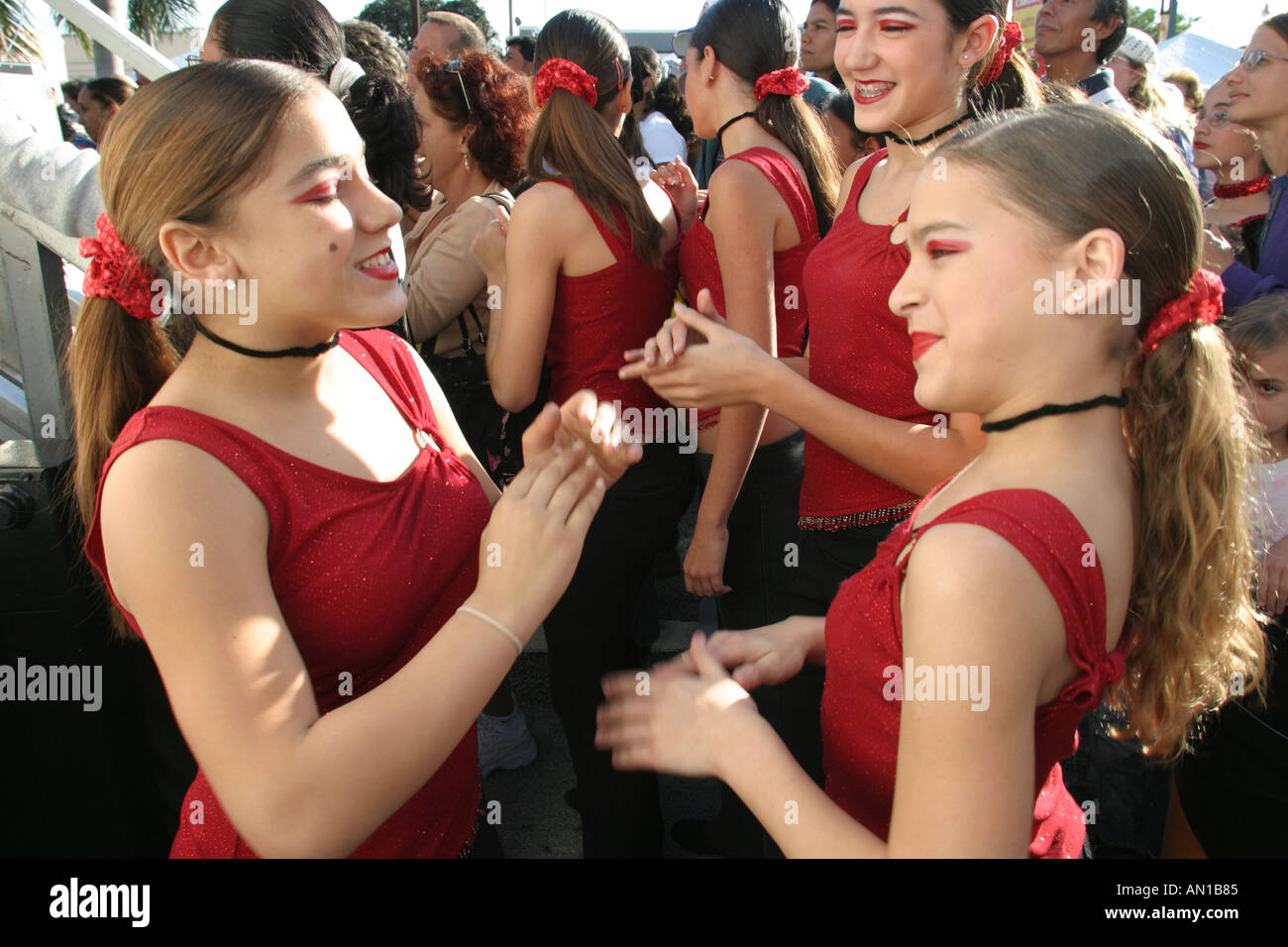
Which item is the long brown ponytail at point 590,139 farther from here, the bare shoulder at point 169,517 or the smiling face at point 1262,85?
the smiling face at point 1262,85

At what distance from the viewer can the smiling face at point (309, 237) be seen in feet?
4.61

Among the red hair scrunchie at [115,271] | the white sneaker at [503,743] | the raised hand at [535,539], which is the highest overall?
the red hair scrunchie at [115,271]

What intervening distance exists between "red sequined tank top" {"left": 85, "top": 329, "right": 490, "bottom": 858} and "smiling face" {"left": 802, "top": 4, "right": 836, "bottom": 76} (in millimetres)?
5396

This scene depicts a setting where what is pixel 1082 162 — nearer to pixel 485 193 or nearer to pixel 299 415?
pixel 299 415

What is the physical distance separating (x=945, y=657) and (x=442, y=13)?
5.49 metres

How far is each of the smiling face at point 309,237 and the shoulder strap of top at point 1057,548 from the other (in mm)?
1009

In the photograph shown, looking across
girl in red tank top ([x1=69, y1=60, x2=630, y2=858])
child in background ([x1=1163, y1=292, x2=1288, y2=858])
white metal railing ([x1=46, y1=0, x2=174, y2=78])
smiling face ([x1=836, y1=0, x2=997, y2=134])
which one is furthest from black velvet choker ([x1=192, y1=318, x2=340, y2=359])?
white metal railing ([x1=46, y1=0, x2=174, y2=78])

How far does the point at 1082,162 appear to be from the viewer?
1237 millimetres

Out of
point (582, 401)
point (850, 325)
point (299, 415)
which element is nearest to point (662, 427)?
point (850, 325)

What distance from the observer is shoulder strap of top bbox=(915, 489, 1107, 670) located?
109 cm

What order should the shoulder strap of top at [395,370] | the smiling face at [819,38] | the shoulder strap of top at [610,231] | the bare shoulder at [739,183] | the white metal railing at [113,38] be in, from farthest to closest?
the smiling face at [819,38]
the white metal railing at [113,38]
the shoulder strap of top at [610,231]
the bare shoulder at [739,183]
the shoulder strap of top at [395,370]

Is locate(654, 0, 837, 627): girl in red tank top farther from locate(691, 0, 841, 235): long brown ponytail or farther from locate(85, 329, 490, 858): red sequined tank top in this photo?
locate(85, 329, 490, 858): red sequined tank top

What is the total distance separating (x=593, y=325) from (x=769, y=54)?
93 centimetres

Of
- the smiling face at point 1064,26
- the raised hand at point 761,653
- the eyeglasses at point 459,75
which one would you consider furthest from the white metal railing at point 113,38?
the smiling face at point 1064,26
